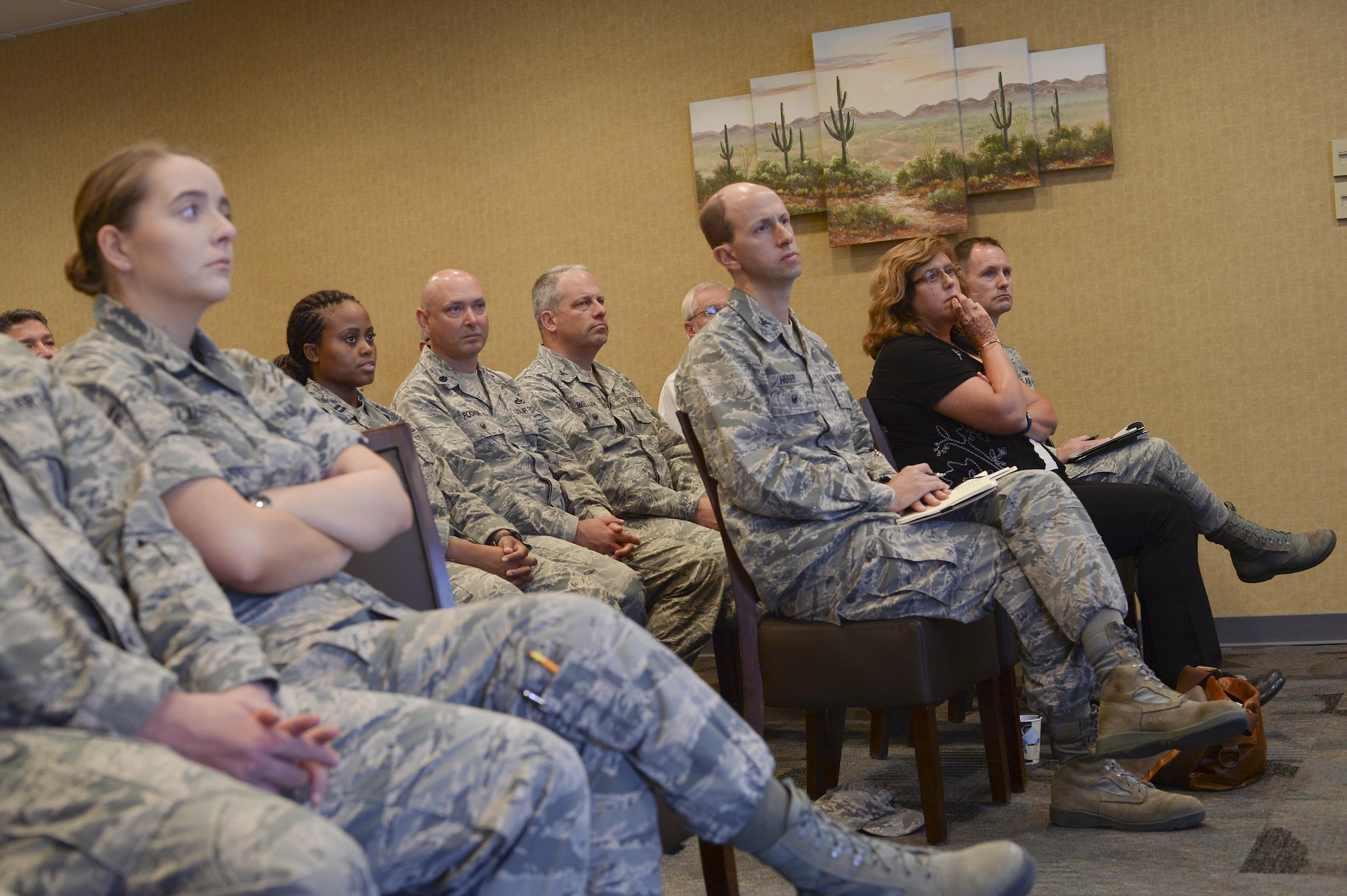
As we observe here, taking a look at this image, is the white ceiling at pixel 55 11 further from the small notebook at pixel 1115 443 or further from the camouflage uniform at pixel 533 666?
the camouflage uniform at pixel 533 666

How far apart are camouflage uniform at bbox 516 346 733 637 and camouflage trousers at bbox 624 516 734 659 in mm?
110

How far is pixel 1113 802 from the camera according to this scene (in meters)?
2.09

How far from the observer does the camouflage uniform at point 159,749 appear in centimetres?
92

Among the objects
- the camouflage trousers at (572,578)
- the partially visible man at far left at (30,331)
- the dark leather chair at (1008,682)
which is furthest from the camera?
the partially visible man at far left at (30,331)

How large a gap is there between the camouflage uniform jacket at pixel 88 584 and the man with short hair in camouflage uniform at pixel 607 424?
1918mm

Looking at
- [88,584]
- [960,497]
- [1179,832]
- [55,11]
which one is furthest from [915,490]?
[55,11]

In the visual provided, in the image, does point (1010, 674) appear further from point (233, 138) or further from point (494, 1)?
point (233, 138)

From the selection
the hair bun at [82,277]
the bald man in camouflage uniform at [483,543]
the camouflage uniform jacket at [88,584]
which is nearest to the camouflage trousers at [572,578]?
the bald man in camouflage uniform at [483,543]

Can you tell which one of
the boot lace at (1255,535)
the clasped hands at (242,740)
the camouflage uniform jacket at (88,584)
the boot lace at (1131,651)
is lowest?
the boot lace at (1255,535)

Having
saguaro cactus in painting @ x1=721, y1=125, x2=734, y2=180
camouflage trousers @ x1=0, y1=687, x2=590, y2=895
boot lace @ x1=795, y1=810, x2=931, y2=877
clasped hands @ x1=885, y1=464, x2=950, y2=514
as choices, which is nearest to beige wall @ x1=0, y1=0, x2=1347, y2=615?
saguaro cactus in painting @ x1=721, y1=125, x2=734, y2=180

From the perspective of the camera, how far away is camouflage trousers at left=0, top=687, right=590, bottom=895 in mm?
914

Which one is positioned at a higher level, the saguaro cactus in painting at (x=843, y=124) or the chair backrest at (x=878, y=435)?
the saguaro cactus in painting at (x=843, y=124)

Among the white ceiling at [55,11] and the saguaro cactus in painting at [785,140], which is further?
the white ceiling at [55,11]

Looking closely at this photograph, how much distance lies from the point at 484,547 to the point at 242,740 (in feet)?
5.39
